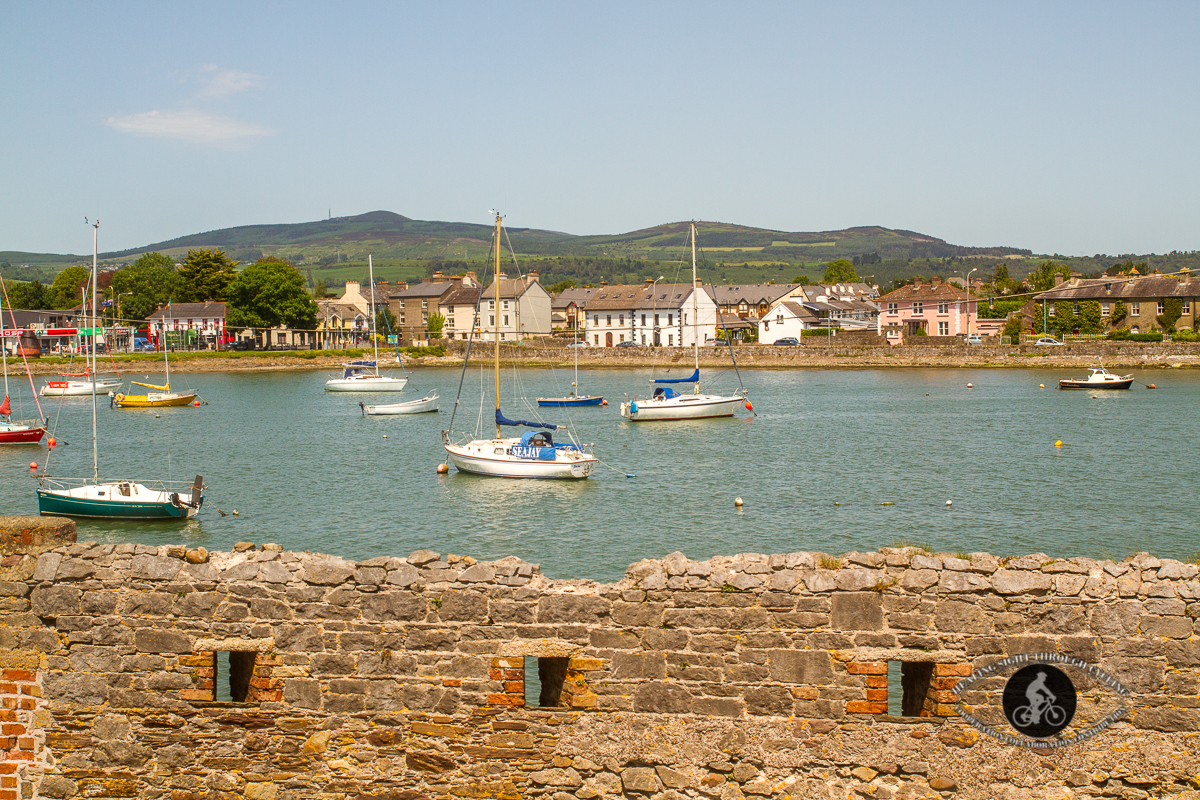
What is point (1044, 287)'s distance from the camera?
12562 cm

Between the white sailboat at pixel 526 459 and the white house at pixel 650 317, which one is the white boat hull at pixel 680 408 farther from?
the white house at pixel 650 317

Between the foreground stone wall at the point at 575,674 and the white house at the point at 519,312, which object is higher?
the white house at the point at 519,312

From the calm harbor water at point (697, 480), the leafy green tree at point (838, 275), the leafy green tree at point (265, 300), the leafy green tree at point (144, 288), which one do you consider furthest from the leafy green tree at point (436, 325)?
the leafy green tree at point (838, 275)

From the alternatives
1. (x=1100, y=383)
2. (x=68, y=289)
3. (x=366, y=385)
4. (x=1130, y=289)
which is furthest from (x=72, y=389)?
(x=1130, y=289)

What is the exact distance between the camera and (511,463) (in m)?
32.9

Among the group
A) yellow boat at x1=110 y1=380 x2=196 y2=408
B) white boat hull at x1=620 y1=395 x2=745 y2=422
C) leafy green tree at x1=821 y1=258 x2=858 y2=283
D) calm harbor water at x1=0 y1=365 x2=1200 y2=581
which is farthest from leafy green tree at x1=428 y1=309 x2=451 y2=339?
leafy green tree at x1=821 y1=258 x2=858 y2=283

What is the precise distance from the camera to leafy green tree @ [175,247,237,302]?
121250 mm

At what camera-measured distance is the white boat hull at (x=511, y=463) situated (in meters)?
32.4

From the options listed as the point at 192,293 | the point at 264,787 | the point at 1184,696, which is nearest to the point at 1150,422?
the point at 1184,696

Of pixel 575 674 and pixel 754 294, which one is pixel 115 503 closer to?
pixel 575 674

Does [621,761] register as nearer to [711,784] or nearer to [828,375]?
[711,784]

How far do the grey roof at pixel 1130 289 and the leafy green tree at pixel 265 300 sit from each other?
83.2 meters

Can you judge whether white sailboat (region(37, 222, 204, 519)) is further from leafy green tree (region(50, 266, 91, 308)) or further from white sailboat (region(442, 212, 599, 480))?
leafy green tree (region(50, 266, 91, 308))

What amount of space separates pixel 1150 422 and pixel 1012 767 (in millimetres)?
48103
